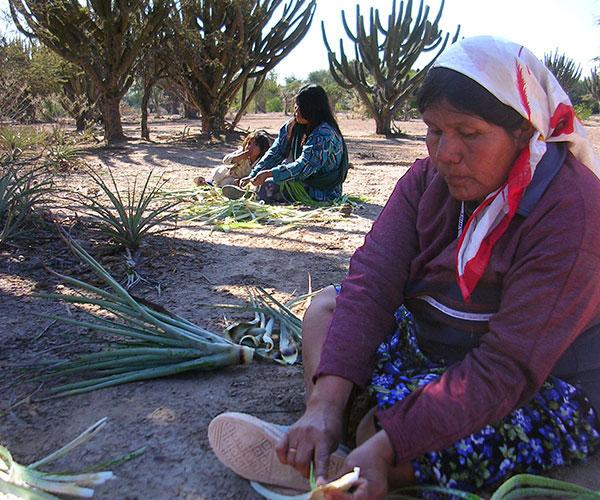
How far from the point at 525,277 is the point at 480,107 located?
1.10 ft

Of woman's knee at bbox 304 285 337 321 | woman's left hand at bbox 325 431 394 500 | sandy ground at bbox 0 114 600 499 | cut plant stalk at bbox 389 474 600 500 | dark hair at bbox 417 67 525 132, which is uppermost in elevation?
dark hair at bbox 417 67 525 132

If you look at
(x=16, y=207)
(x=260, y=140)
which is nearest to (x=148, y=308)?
(x=16, y=207)

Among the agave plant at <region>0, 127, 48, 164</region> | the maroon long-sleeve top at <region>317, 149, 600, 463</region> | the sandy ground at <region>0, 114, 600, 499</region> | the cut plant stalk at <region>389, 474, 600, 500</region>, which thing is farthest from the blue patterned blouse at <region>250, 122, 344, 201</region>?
the cut plant stalk at <region>389, 474, 600, 500</region>

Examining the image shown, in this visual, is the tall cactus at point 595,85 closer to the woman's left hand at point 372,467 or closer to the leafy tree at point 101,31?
the leafy tree at point 101,31

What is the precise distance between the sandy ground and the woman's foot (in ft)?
0.21

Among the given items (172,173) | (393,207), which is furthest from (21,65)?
(393,207)

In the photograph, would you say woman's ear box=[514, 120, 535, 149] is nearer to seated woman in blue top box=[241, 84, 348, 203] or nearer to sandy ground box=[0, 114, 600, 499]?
sandy ground box=[0, 114, 600, 499]

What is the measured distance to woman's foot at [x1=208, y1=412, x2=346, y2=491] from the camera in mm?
1364

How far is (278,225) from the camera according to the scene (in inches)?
A: 166

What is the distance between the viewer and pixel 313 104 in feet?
15.4

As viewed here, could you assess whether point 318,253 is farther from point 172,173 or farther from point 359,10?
point 359,10

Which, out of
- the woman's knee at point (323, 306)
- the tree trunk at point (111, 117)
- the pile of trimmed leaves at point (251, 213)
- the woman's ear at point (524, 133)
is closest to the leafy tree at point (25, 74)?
the tree trunk at point (111, 117)

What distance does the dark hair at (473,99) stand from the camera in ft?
3.93

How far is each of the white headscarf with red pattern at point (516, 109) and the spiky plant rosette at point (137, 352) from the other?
91cm
